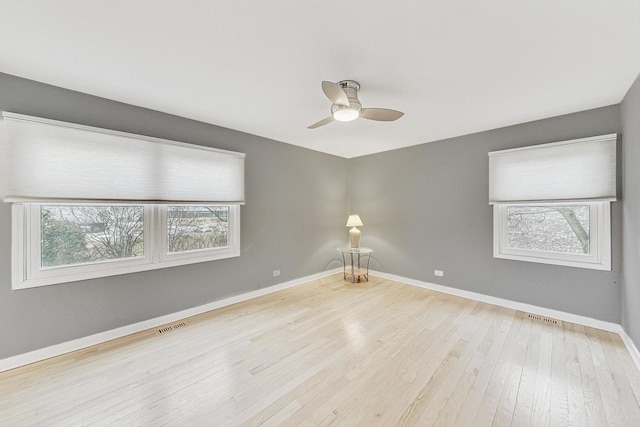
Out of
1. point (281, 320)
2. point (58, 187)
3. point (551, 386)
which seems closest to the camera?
point (551, 386)

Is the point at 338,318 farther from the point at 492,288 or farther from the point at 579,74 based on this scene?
the point at 579,74

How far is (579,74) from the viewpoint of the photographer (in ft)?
6.83

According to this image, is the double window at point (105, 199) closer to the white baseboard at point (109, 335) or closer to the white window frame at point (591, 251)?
the white baseboard at point (109, 335)

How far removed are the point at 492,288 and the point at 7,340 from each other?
205 inches

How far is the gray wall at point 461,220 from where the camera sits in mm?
2793

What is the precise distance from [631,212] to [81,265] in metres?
5.27

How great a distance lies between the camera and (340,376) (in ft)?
6.51

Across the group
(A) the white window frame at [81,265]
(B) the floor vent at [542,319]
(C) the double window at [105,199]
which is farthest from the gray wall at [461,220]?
(A) the white window frame at [81,265]

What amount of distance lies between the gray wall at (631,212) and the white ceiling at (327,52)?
0.23 metres

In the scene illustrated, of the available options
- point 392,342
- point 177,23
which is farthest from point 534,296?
point 177,23

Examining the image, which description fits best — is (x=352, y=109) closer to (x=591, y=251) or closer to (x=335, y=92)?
(x=335, y=92)

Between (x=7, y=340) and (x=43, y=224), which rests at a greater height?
(x=43, y=224)

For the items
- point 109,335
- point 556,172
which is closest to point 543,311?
point 556,172

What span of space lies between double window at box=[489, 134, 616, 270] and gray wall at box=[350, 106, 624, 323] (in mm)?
112
